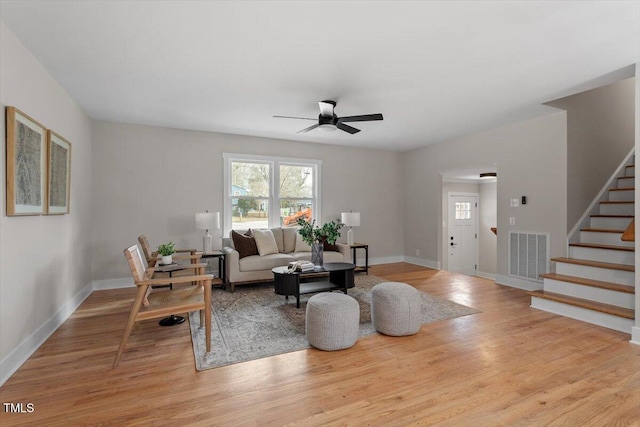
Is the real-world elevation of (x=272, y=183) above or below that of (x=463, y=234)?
above

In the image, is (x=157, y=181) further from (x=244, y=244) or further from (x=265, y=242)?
(x=265, y=242)

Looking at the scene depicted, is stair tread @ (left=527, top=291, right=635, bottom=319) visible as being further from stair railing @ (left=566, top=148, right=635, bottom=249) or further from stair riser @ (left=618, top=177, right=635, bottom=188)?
stair riser @ (left=618, top=177, right=635, bottom=188)

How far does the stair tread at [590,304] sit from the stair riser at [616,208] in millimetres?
1675

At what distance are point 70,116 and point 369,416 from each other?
4494mm

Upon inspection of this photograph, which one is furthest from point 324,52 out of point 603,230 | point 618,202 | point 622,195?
point 622,195

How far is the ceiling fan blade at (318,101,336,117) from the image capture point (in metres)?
3.68

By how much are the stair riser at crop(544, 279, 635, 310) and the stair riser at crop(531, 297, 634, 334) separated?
0.27m

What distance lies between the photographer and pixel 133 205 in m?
4.90

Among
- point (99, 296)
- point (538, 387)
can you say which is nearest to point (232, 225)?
point (99, 296)

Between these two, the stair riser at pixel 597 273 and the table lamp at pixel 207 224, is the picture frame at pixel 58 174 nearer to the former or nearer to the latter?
the table lamp at pixel 207 224

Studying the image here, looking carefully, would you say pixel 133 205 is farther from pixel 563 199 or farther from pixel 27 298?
pixel 563 199

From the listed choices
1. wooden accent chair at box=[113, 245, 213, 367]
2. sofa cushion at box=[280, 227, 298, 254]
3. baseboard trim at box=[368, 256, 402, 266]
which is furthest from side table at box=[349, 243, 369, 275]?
wooden accent chair at box=[113, 245, 213, 367]

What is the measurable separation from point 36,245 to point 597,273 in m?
6.05

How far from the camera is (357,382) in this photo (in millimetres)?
2195
